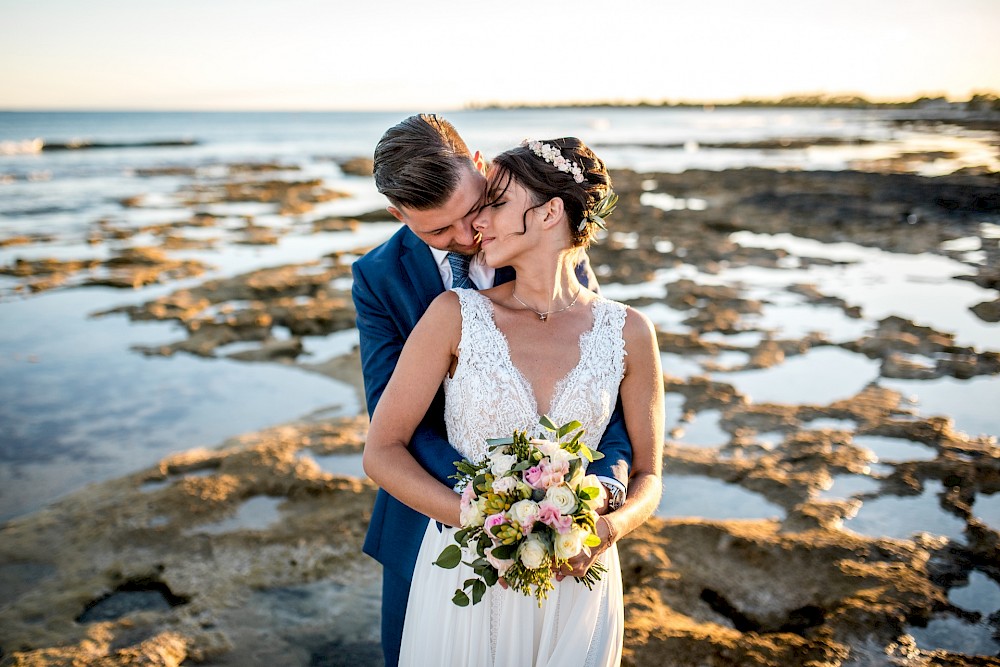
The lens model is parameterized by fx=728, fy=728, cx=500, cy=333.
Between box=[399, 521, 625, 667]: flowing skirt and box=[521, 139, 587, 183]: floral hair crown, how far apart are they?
1362 mm

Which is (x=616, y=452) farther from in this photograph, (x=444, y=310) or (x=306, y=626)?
(x=306, y=626)

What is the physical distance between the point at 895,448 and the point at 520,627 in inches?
191

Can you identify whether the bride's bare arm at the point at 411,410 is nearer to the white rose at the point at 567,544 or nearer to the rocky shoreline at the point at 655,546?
the white rose at the point at 567,544

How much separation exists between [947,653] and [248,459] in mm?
4767

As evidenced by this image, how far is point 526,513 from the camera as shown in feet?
6.65

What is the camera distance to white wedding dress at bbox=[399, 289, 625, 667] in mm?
2486

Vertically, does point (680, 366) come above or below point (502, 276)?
below

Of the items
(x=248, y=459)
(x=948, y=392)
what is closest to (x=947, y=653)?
(x=948, y=392)

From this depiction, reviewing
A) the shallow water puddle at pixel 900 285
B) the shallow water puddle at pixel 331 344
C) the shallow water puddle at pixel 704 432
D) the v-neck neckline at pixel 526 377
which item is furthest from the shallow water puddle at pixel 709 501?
the shallow water puddle at pixel 900 285

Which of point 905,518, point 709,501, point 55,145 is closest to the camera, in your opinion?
point 905,518

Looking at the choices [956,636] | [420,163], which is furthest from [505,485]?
[956,636]

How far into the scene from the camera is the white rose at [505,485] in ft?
6.86

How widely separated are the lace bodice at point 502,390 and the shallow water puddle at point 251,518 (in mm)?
2864

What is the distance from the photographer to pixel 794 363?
26.9ft
